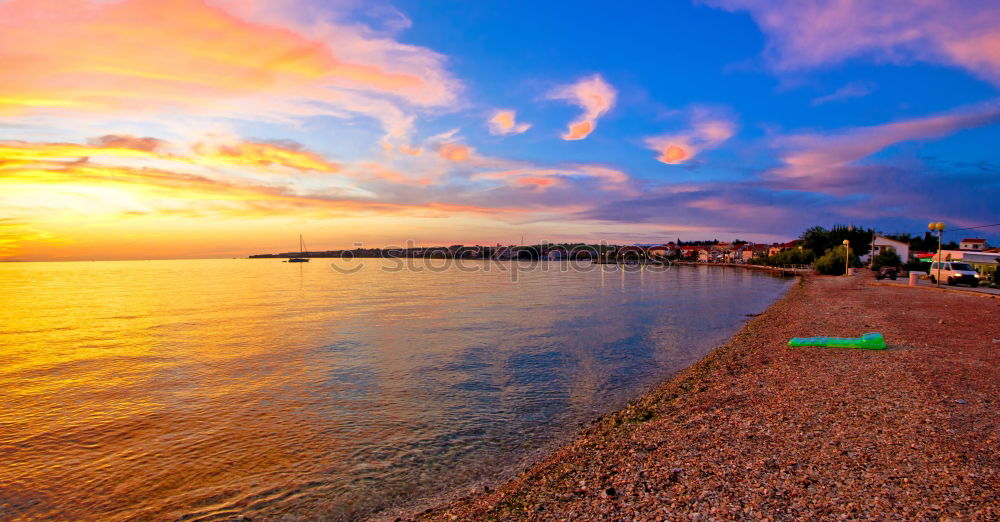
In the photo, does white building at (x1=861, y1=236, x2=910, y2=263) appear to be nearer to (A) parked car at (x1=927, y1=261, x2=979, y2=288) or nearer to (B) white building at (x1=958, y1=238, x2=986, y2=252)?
(B) white building at (x1=958, y1=238, x2=986, y2=252)

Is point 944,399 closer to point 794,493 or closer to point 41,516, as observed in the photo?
point 794,493

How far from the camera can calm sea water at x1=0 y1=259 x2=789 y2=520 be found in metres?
7.75

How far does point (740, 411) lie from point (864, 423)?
189cm

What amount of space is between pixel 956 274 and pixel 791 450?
42876 millimetres

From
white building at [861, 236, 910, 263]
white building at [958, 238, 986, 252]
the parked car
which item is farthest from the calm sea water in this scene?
white building at [958, 238, 986, 252]

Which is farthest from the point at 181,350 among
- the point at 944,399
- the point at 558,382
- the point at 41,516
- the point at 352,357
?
the point at 944,399

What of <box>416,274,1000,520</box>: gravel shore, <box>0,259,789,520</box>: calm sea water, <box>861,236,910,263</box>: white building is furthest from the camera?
<box>861,236,910,263</box>: white building

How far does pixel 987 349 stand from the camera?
44.4ft

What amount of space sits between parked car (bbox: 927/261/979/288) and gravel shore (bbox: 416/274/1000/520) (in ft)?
101

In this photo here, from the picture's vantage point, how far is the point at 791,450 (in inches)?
267

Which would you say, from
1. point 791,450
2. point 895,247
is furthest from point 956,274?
point 895,247

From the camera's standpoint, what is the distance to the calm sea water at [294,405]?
7.75 metres

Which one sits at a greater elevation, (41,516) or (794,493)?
(794,493)

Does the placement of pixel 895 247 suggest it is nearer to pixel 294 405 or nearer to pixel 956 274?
pixel 956 274
